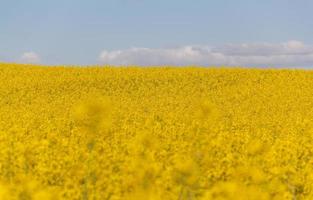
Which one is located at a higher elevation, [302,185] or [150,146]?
[150,146]

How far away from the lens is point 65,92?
4078 centimetres

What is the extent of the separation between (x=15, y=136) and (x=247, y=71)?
3368 centimetres

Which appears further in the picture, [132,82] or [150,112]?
[132,82]

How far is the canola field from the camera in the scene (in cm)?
877

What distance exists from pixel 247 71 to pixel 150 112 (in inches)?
771

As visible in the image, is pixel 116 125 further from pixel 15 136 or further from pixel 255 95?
pixel 255 95

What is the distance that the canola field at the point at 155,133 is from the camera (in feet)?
28.8

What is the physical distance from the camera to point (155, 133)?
21.4 metres

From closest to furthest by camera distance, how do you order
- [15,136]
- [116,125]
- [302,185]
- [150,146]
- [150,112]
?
[150,146], [302,185], [15,136], [116,125], [150,112]

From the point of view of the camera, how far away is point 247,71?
49469 millimetres

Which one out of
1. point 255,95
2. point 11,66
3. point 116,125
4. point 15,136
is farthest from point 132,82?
point 15,136

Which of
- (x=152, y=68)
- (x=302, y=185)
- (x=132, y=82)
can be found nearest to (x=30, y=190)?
(x=302, y=185)

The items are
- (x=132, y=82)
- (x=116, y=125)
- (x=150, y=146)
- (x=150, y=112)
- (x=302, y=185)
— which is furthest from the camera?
(x=132, y=82)

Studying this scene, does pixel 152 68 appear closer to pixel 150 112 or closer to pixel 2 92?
pixel 2 92
